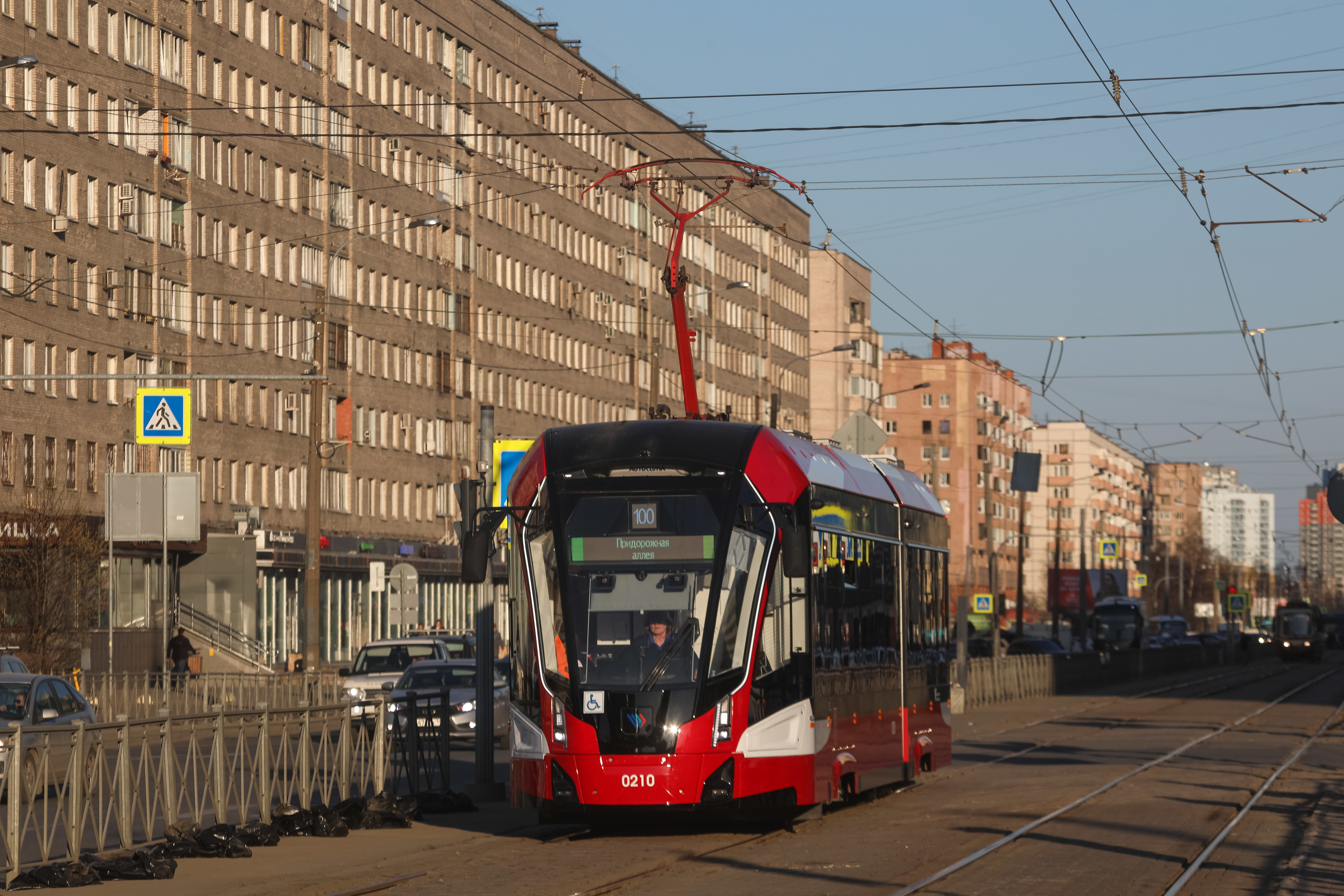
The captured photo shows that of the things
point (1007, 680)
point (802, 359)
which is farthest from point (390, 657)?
point (802, 359)

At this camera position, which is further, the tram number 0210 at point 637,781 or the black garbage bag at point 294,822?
the black garbage bag at point 294,822

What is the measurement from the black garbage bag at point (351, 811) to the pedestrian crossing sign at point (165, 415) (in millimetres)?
20616

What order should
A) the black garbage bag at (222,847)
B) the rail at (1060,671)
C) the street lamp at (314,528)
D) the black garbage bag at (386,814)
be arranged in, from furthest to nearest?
the rail at (1060,671), the street lamp at (314,528), the black garbage bag at (386,814), the black garbage bag at (222,847)

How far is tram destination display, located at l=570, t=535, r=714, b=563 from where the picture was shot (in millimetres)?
16109

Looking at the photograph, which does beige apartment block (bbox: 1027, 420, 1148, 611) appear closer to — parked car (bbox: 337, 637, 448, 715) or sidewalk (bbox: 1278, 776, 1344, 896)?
parked car (bbox: 337, 637, 448, 715)

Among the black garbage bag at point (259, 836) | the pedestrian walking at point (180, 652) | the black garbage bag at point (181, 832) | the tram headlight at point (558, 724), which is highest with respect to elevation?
the tram headlight at point (558, 724)

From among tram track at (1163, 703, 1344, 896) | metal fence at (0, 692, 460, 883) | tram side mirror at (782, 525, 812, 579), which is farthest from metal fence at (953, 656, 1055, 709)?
tram side mirror at (782, 525, 812, 579)

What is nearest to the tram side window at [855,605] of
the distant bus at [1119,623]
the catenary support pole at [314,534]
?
the catenary support pole at [314,534]

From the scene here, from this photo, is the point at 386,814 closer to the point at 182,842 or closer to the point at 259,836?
the point at 259,836

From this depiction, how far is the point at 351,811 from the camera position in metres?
17.8

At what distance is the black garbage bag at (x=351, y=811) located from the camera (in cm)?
1770

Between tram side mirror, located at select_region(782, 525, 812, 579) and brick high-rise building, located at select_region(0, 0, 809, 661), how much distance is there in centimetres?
2772

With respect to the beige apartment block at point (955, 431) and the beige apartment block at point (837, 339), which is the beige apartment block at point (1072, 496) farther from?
the beige apartment block at point (837, 339)

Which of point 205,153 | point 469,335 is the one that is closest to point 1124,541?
point 469,335
